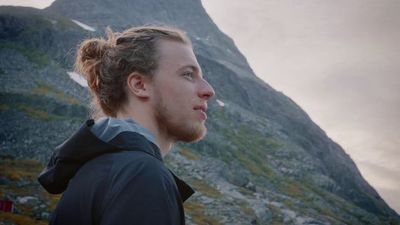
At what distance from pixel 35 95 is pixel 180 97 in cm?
7892

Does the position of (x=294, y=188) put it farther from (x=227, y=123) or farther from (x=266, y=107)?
(x=266, y=107)

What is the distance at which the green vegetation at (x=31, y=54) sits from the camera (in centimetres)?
9056

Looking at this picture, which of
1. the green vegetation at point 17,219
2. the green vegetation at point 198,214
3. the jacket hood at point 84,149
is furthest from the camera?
the green vegetation at point 198,214

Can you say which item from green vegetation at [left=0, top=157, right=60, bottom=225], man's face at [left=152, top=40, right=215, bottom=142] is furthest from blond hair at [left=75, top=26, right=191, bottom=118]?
green vegetation at [left=0, top=157, right=60, bottom=225]

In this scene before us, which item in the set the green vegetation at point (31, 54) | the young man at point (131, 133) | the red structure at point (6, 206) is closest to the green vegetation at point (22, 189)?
the red structure at point (6, 206)

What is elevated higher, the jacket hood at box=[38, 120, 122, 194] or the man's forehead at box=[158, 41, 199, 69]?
the man's forehead at box=[158, 41, 199, 69]

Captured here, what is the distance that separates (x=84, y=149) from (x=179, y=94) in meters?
1.24

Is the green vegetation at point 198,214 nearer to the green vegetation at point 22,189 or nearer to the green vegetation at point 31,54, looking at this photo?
the green vegetation at point 22,189

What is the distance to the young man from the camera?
2.53m

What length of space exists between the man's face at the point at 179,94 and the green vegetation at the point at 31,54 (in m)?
92.3

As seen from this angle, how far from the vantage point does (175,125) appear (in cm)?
400

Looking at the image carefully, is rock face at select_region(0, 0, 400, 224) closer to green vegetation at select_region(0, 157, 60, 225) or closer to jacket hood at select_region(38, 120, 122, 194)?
green vegetation at select_region(0, 157, 60, 225)

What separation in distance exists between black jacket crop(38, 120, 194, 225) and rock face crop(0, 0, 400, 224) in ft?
122

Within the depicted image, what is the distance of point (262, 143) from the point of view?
110375 mm
